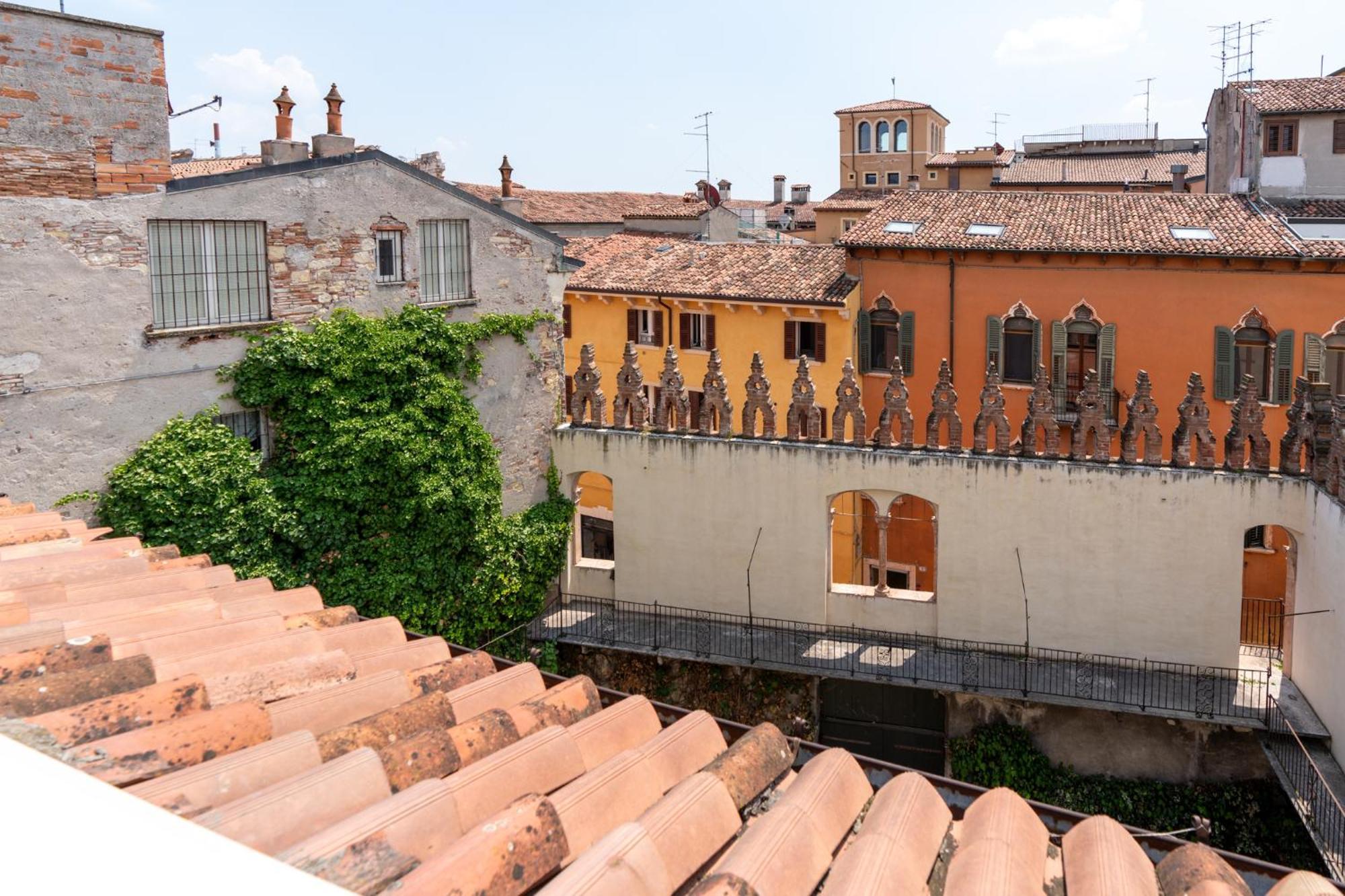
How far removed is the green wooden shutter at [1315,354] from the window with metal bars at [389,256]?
64.6 ft

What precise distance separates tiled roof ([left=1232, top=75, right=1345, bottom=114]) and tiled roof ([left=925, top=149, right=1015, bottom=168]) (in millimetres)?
16524

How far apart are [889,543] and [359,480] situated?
14.6m

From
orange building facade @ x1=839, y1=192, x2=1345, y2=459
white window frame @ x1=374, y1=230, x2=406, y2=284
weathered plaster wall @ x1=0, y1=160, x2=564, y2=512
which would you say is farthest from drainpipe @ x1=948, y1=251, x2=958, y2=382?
white window frame @ x1=374, y1=230, x2=406, y2=284

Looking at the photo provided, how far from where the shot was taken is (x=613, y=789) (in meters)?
5.30

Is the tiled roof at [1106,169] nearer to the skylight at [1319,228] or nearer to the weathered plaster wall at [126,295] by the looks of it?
the skylight at [1319,228]

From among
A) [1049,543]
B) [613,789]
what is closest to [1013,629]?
[1049,543]

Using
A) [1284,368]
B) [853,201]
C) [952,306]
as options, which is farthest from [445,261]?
[853,201]

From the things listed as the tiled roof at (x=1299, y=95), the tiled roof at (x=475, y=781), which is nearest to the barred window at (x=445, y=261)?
the tiled roof at (x=475, y=781)

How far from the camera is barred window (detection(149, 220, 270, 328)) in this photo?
1526 centimetres

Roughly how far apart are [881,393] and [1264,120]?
13.5 m

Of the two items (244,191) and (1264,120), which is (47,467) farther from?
(1264,120)

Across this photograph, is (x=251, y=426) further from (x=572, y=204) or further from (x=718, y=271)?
(x=572, y=204)

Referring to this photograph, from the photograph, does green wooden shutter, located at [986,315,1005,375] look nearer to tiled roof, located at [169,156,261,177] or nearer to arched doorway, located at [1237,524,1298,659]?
arched doorway, located at [1237,524,1298,659]

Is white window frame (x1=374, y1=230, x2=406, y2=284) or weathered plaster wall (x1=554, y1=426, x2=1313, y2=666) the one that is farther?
weathered plaster wall (x1=554, y1=426, x2=1313, y2=666)
